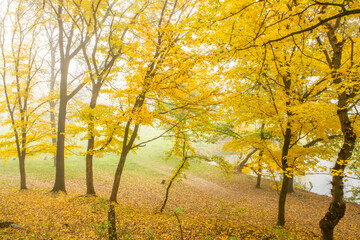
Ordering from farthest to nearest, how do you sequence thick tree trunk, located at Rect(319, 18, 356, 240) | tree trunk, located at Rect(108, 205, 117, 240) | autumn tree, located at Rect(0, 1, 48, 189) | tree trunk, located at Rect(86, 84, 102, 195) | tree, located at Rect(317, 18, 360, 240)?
autumn tree, located at Rect(0, 1, 48, 189) → tree trunk, located at Rect(86, 84, 102, 195) → thick tree trunk, located at Rect(319, 18, 356, 240) → tree, located at Rect(317, 18, 360, 240) → tree trunk, located at Rect(108, 205, 117, 240)

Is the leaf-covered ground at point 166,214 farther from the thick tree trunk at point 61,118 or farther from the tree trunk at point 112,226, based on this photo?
the thick tree trunk at point 61,118

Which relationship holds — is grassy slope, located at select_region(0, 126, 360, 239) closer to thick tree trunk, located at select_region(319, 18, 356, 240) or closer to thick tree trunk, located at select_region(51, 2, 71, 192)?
thick tree trunk, located at select_region(51, 2, 71, 192)

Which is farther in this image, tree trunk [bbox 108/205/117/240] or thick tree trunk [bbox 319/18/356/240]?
thick tree trunk [bbox 319/18/356/240]

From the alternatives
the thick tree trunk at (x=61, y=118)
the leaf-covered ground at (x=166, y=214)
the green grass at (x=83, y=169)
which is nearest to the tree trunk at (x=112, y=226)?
the leaf-covered ground at (x=166, y=214)

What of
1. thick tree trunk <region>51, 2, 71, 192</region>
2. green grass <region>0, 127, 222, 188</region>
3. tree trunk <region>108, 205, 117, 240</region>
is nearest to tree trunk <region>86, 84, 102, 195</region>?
thick tree trunk <region>51, 2, 71, 192</region>

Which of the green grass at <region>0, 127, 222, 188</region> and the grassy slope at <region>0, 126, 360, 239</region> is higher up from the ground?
the grassy slope at <region>0, 126, 360, 239</region>

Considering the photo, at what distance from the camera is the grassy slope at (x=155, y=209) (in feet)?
17.0

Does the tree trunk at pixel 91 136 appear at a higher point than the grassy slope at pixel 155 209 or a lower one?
higher

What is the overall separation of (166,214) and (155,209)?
2.10 feet

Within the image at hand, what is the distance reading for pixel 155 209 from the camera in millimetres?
8188

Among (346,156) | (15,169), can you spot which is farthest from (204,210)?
(15,169)

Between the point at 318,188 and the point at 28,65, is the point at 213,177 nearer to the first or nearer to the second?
Answer: the point at 318,188

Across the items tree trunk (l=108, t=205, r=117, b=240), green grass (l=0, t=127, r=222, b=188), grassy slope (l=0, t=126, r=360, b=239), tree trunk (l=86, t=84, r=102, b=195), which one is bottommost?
green grass (l=0, t=127, r=222, b=188)

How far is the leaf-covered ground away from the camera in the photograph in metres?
5.11
